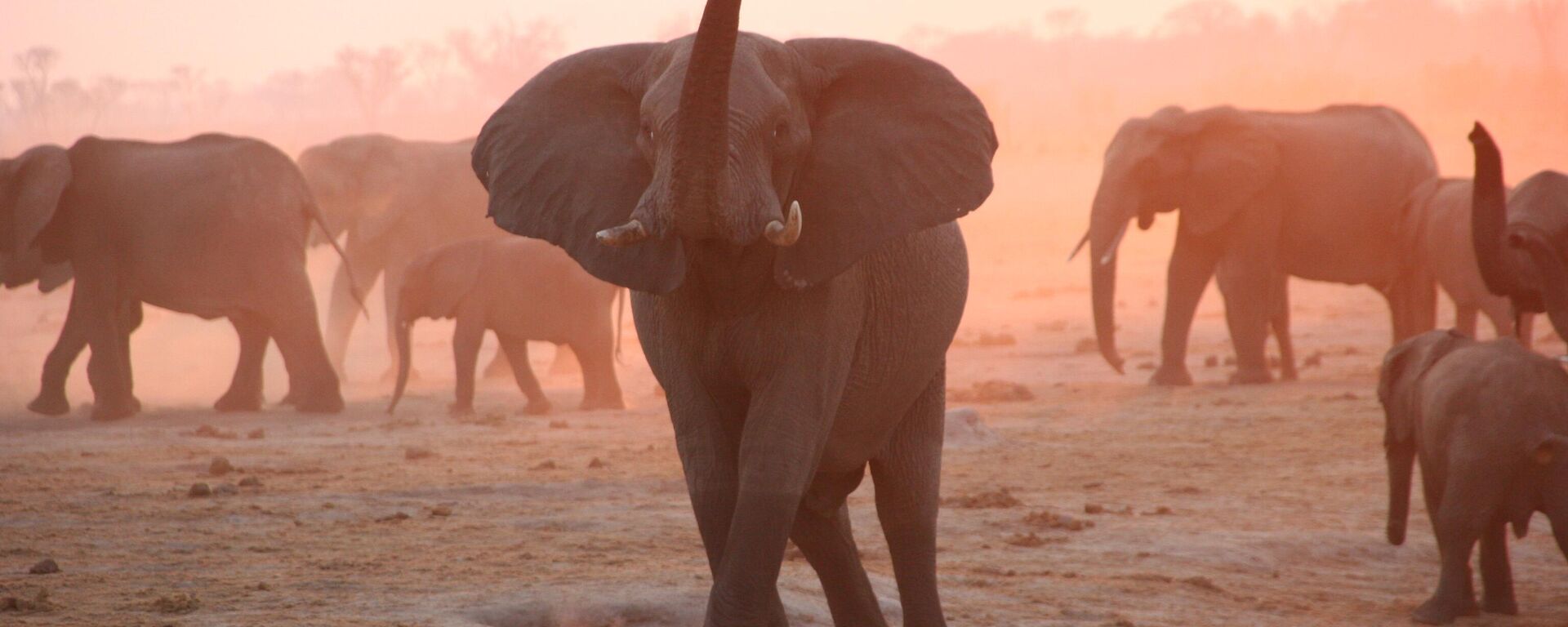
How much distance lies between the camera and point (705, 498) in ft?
16.1

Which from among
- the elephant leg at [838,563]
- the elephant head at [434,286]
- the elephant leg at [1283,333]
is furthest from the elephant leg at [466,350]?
the elephant leg at [838,563]

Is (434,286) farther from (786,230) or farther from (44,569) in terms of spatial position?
(786,230)

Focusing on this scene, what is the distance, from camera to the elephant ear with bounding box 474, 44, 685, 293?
15.2 ft

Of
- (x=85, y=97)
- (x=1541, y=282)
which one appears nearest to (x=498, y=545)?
(x=1541, y=282)

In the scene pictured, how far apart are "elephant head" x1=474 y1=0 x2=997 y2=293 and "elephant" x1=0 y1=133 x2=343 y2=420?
973 centimetres

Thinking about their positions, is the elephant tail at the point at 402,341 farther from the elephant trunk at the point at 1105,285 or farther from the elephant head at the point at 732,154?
the elephant head at the point at 732,154

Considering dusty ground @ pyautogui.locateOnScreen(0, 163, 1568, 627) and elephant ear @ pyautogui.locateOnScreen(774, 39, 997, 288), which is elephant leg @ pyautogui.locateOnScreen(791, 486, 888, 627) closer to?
dusty ground @ pyautogui.locateOnScreen(0, 163, 1568, 627)

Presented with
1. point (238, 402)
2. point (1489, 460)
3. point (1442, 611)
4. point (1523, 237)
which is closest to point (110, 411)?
point (238, 402)

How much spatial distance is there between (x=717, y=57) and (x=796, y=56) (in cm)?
67

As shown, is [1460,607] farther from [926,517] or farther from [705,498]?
[705,498]

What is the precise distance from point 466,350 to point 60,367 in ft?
9.41

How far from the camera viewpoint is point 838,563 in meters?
5.77

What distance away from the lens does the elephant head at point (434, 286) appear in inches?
581

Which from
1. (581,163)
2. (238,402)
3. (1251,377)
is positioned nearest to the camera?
(581,163)
